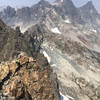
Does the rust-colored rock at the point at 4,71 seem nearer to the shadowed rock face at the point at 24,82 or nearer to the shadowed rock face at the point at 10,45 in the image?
the shadowed rock face at the point at 24,82

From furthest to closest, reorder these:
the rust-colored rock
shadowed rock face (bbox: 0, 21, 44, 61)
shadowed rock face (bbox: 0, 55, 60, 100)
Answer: shadowed rock face (bbox: 0, 21, 44, 61) → the rust-colored rock → shadowed rock face (bbox: 0, 55, 60, 100)

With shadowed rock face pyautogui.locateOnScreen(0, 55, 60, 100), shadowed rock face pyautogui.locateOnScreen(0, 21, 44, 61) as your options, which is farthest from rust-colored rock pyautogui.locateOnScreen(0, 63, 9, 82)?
shadowed rock face pyautogui.locateOnScreen(0, 21, 44, 61)

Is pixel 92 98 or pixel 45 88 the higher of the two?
pixel 45 88

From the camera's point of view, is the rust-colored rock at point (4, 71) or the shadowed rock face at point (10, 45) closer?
the rust-colored rock at point (4, 71)

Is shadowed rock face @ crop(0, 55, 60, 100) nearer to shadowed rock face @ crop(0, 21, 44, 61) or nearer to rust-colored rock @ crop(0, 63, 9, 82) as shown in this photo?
rust-colored rock @ crop(0, 63, 9, 82)

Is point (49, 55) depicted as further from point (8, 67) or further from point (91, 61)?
point (8, 67)

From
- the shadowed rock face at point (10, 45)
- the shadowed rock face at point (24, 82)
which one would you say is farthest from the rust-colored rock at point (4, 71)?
the shadowed rock face at point (10, 45)

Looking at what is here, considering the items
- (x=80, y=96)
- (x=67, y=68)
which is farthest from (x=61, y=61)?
(x=80, y=96)

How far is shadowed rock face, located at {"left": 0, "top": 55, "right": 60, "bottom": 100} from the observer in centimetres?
1956

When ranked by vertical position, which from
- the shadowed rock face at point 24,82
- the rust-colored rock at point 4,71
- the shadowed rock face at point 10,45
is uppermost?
the rust-colored rock at point 4,71

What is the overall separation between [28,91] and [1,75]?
4282mm

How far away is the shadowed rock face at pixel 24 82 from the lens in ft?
64.2

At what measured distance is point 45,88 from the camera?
78.6 feet

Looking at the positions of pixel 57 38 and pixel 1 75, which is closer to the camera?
pixel 1 75
